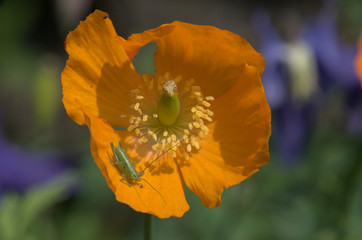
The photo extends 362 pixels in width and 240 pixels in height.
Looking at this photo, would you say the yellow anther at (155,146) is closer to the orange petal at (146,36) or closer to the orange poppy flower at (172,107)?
the orange poppy flower at (172,107)

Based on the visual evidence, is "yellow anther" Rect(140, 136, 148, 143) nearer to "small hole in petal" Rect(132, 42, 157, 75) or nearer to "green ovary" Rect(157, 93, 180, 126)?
"green ovary" Rect(157, 93, 180, 126)

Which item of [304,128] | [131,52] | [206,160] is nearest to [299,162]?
[304,128]

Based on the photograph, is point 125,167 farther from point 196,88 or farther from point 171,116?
point 196,88

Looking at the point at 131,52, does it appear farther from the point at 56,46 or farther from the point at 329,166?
the point at 56,46

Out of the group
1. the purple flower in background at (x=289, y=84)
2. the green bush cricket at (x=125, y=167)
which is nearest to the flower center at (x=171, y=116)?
the green bush cricket at (x=125, y=167)

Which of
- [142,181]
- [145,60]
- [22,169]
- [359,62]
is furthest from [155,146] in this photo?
[145,60]

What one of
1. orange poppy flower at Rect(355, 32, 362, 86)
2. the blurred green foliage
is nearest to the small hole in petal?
the blurred green foliage
